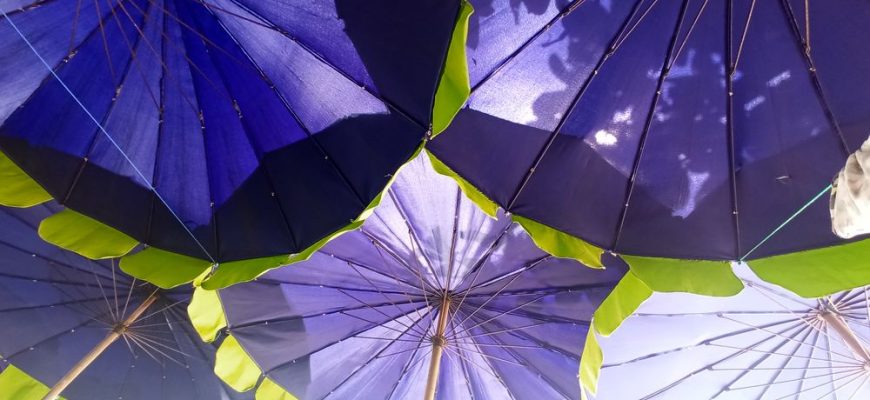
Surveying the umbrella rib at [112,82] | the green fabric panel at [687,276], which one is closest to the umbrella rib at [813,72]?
the green fabric panel at [687,276]

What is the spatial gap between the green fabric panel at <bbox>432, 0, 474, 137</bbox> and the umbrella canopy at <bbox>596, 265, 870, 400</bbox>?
279 cm

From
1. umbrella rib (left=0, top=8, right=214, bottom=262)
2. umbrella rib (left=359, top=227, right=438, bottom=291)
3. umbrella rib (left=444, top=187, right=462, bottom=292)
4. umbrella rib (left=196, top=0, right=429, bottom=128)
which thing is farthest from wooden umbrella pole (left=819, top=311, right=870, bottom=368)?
umbrella rib (left=0, top=8, right=214, bottom=262)

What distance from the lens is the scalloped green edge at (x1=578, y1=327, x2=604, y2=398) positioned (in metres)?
3.84

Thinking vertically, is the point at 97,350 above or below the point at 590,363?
below

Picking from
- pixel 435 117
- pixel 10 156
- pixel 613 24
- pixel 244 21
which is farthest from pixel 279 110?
pixel 613 24

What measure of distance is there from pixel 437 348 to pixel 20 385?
156 inches

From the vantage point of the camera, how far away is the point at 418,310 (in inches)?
184

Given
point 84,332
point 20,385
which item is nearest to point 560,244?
point 84,332

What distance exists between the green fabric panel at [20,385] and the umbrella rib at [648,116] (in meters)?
5.13

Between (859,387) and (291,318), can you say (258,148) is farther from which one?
(859,387)

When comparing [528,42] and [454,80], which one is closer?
[454,80]

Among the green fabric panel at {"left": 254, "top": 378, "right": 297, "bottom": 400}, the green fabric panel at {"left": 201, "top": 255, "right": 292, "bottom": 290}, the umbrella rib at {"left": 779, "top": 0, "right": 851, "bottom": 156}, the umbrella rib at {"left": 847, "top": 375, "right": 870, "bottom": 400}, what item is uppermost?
the umbrella rib at {"left": 779, "top": 0, "right": 851, "bottom": 156}

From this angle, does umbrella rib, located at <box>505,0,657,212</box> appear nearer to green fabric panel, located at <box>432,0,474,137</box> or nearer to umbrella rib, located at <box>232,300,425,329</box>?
green fabric panel, located at <box>432,0,474,137</box>

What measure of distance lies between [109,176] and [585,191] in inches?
104
